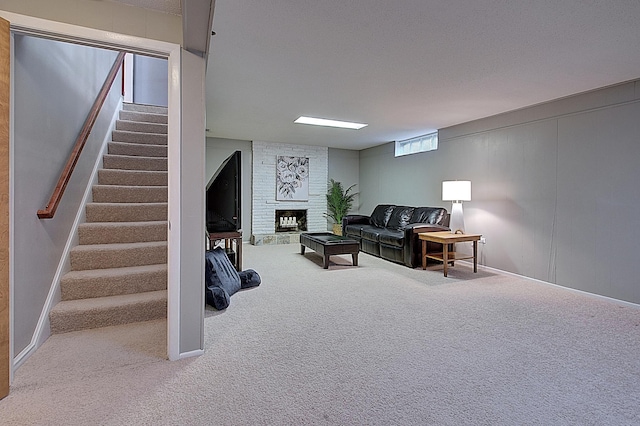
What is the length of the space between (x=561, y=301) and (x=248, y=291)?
3267 millimetres

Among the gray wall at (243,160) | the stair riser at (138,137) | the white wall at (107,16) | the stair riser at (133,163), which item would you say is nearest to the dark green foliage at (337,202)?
the gray wall at (243,160)

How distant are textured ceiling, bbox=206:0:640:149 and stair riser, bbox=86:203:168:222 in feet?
4.78

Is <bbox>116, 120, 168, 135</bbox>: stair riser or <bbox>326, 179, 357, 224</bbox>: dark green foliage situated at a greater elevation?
<bbox>116, 120, 168, 135</bbox>: stair riser

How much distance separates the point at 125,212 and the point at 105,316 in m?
1.12

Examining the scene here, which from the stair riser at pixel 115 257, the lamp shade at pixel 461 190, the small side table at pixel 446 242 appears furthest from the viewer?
the lamp shade at pixel 461 190

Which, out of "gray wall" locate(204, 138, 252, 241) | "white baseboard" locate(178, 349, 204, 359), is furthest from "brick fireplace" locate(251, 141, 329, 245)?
"white baseboard" locate(178, 349, 204, 359)

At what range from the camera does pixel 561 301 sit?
10.6ft

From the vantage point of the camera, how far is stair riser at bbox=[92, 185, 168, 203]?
3207 millimetres

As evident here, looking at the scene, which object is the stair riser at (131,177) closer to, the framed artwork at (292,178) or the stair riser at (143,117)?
the stair riser at (143,117)

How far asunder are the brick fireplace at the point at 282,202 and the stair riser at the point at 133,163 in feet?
10.3

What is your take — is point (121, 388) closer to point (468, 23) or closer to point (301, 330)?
point (301, 330)

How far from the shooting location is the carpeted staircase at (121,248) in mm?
2469

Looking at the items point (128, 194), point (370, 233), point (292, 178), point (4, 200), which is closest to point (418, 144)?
point (370, 233)

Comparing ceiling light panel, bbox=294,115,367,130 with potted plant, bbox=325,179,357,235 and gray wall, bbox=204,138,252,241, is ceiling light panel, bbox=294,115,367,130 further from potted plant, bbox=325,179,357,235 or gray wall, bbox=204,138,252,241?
potted plant, bbox=325,179,357,235
